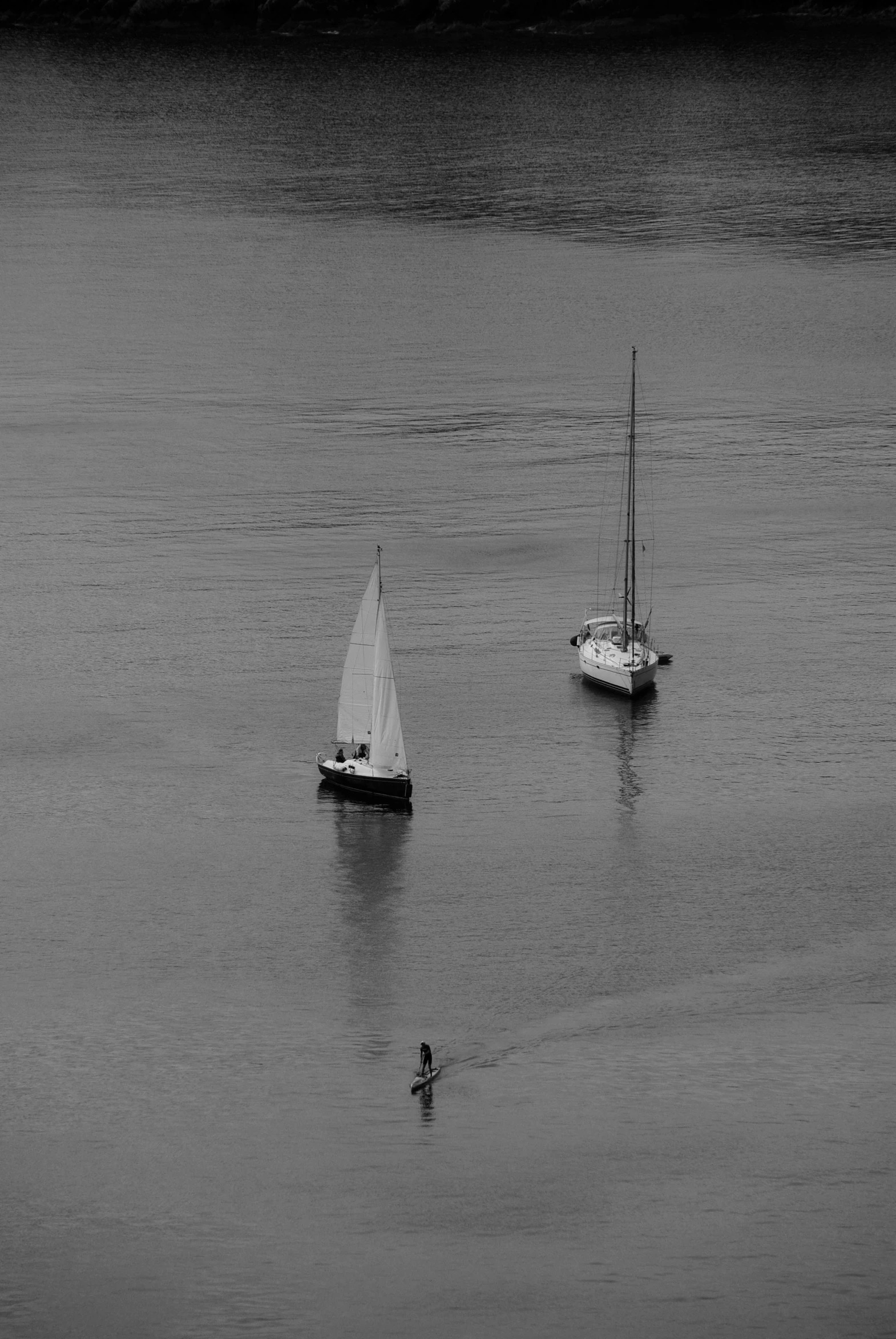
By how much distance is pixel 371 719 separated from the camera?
74.4 metres

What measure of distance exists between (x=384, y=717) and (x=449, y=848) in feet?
19.2

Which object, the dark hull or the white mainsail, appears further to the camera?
the white mainsail

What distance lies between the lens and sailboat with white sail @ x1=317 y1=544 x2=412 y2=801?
73.2 metres

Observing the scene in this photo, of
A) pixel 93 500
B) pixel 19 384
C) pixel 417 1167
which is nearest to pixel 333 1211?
pixel 417 1167

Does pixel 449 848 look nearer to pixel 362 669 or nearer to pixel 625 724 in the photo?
pixel 362 669

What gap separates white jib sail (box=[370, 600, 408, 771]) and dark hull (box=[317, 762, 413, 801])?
590 millimetres

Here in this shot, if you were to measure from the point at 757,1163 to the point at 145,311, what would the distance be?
107602 mm

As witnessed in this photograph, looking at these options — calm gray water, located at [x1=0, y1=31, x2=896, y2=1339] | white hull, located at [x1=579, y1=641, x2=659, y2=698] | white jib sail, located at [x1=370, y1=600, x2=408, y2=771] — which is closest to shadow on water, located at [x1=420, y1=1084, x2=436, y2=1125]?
calm gray water, located at [x1=0, y1=31, x2=896, y2=1339]

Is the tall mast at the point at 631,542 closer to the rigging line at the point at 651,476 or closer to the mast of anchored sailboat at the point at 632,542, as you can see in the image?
the mast of anchored sailboat at the point at 632,542

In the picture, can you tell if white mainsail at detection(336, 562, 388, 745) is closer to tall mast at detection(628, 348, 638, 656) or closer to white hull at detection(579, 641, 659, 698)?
white hull at detection(579, 641, 659, 698)

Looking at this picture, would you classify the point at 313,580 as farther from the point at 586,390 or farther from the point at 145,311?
the point at 145,311

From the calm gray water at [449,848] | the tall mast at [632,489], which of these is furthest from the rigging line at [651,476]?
the tall mast at [632,489]

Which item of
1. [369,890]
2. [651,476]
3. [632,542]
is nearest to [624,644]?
[632,542]

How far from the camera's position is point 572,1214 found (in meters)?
51.8
